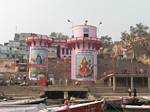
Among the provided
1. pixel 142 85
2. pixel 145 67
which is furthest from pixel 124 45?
pixel 142 85

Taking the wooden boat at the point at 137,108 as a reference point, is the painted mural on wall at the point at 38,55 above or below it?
above

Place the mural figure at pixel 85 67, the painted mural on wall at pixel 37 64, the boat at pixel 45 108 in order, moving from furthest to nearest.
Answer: the painted mural on wall at pixel 37 64, the mural figure at pixel 85 67, the boat at pixel 45 108

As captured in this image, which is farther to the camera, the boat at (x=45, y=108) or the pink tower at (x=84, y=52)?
the pink tower at (x=84, y=52)

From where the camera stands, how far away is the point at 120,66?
204 feet

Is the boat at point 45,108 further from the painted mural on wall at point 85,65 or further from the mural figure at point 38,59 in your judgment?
the mural figure at point 38,59

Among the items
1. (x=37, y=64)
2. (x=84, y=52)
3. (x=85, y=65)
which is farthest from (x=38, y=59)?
(x=85, y=65)

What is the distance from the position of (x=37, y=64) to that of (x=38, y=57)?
41.2 inches

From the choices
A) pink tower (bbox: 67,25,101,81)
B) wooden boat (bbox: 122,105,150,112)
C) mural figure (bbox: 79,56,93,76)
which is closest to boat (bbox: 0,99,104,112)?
wooden boat (bbox: 122,105,150,112)

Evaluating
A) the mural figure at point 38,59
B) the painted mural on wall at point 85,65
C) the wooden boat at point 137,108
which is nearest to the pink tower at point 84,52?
the painted mural on wall at point 85,65

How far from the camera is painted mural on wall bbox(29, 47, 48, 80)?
178ft

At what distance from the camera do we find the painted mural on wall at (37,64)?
5434 cm

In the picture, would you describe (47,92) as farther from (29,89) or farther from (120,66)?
(120,66)

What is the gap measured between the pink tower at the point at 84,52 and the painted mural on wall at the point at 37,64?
14.1ft

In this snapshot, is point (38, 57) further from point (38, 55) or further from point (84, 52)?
point (84, 52)
